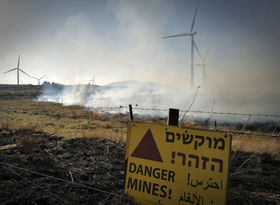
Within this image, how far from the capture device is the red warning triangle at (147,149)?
285cm

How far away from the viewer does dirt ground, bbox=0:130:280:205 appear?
3.36 meters

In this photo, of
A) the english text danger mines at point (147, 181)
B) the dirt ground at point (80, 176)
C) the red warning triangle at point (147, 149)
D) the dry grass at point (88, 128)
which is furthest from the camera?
the dry grass at point (88, 128)

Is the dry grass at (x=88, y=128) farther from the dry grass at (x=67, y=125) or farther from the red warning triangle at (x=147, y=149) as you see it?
the red warning triangle at (x=147, y=149)

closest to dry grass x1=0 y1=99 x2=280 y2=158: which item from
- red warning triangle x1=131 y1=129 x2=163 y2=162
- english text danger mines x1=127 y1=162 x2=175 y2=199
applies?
red warning triangle x1=131 y1=129 x2=163 y2=162

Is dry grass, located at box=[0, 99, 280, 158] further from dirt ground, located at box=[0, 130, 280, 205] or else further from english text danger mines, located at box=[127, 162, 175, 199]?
english text danger mines, located at box=[127, 162, 175, 199]

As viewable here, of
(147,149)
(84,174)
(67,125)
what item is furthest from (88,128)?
(147,149)

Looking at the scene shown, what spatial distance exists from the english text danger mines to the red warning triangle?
0.15 meters

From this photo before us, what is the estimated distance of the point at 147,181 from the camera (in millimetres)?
2820

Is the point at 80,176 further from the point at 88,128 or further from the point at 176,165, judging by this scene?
the point at 88,128

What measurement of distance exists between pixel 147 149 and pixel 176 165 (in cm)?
48

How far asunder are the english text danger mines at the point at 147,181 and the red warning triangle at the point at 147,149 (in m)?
0.15

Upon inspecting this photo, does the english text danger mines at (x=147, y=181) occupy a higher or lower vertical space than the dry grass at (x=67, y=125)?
higher

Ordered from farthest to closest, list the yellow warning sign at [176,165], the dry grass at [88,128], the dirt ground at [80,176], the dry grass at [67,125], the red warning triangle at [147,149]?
1. the dry grass at [67,125]
2. the dry grass at [88,128]
3. the dirt ground at [80,176]
4. the red warning triangle at [147,149]
5. the yellow warning sign at [176,165]

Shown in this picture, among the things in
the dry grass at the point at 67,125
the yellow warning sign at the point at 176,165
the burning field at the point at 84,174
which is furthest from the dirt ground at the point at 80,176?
the dry grass at the point at 67,125
